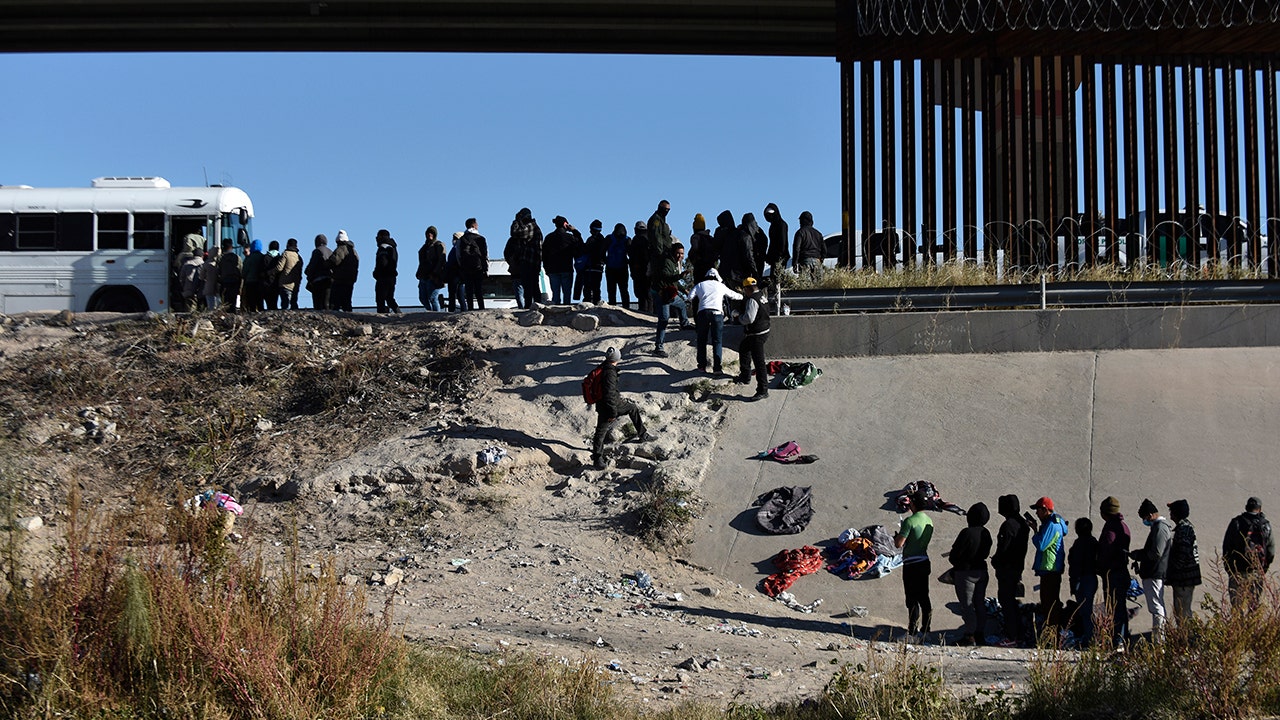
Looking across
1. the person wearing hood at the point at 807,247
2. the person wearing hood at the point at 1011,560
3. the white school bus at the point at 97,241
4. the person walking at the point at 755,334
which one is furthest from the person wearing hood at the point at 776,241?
the white school bus at the point at 97,241

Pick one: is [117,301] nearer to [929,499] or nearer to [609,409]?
[609,409]

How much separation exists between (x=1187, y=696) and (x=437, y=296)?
49.3 ft

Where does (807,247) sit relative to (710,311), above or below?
above

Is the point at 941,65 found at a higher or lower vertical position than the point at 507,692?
higher

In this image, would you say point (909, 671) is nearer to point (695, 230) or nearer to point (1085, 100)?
point (695, 230)

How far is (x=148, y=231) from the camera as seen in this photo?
892 inches

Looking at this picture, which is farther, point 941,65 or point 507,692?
point 941,65

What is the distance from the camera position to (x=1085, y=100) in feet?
61.1

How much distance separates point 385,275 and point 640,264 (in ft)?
13.7

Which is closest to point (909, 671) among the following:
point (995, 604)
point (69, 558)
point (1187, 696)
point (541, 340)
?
point (1187, 696)

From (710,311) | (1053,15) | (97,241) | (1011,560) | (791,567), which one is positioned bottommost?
(791,567)

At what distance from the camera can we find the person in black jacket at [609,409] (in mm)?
13984

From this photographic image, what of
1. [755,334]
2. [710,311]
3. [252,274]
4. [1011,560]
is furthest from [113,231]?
[1011,560]

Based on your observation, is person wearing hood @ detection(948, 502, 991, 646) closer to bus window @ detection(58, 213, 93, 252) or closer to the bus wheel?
the bus wheel
